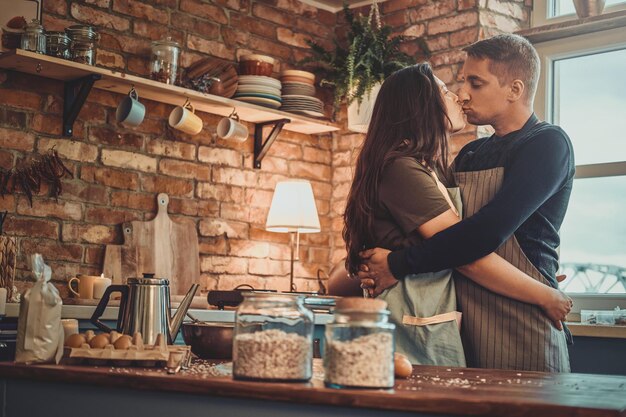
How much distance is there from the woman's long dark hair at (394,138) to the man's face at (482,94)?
18 cm

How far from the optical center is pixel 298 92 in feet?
14.4

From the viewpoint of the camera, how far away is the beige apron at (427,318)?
6.15 ft

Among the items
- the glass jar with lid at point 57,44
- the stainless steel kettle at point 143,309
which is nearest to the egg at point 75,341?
the stainless steel kettle at point 143,309

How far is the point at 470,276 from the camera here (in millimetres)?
1885

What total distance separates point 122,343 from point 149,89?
247 cm

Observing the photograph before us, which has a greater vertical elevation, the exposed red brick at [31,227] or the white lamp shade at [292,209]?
the white lamp shade at [292,209]

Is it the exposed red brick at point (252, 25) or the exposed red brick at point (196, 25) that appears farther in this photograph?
the exposed red brick at point (252, 25)

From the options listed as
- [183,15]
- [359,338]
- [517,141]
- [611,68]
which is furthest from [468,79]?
[183,15]

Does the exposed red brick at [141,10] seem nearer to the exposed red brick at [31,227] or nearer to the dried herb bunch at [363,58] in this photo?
the dried herb bunch at [363,58]

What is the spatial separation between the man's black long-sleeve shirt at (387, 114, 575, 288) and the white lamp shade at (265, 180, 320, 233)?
224 cm

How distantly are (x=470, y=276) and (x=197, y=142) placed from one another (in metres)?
2.55

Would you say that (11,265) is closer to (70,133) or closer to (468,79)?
(70,133)

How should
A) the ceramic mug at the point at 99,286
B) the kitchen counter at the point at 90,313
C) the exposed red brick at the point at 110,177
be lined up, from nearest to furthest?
the kitchen counter at the point at 90,313
the ceramic mug at the point at 99,286
the exposed red brick at the point at 110,177

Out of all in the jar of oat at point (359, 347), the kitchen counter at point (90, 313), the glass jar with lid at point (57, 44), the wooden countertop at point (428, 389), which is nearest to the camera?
the wooden countertop at point (428, 389)
